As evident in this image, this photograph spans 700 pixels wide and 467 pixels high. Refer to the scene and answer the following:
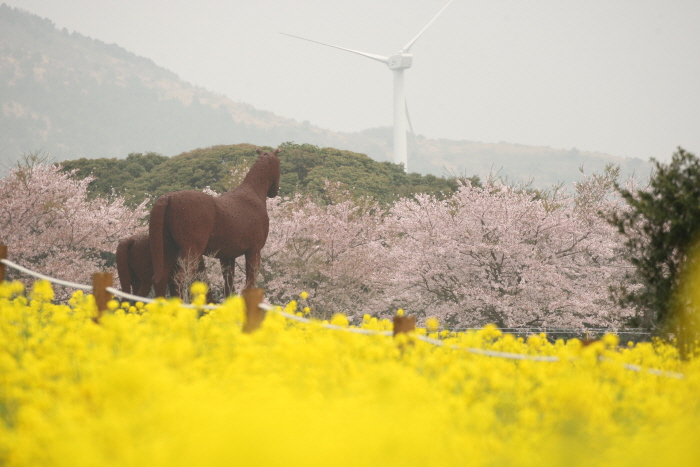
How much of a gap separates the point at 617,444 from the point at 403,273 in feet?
47.2

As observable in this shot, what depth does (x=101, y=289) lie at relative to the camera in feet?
21.5

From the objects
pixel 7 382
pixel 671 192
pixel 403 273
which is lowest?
pixel 403 273

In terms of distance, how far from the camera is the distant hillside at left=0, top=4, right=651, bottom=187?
13312 cm

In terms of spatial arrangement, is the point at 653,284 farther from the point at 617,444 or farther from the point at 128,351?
the point at 128,351

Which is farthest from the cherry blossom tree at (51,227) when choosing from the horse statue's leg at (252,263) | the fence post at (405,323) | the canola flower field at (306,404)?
the fence post at (405,323)

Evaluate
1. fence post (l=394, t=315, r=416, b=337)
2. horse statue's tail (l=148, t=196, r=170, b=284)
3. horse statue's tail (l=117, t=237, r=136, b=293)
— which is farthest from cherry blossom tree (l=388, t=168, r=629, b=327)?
fence post (l=394, t=315, r=416, b=337)

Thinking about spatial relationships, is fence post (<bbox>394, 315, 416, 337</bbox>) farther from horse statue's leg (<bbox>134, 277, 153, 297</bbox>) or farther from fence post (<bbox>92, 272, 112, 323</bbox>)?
horse statue's leg (<bbox>134, 277, 153, 297</bbox>)

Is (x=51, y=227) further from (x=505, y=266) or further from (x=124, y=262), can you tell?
(x=505, y=266)

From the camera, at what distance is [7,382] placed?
4.10 m

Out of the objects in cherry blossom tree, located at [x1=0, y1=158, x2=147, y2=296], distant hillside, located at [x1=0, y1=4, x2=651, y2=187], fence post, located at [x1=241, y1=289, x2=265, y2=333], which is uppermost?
distant hillside, located at [x1=0, y1=4, x2=651, y2=187]

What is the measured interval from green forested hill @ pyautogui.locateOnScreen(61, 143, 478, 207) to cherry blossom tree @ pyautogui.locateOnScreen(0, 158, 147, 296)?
43.1 feet

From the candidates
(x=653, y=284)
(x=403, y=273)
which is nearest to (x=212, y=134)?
(x=403, y=273)

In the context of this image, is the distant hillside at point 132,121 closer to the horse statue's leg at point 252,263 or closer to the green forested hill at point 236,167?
the green forested hill at point 236,167

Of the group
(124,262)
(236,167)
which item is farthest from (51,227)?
(236,167)
